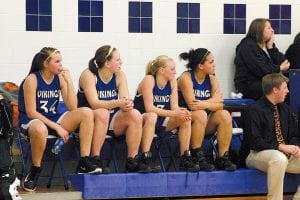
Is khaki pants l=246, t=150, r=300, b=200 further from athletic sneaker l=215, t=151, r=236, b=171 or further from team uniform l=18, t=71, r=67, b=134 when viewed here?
team uniform l=18, t=71, r=67, b=134

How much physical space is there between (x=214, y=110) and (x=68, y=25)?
5.76 feet

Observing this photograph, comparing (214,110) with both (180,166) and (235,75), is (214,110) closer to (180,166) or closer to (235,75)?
(180,166)

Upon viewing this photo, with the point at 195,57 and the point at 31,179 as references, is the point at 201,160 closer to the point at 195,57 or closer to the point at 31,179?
the point at 195,57

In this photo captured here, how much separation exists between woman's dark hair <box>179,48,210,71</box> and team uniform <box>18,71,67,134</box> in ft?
4.13

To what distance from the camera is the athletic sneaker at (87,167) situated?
7207 mm

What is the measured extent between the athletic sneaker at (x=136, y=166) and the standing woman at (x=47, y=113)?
1.09 feet

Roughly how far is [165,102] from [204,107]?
354mm

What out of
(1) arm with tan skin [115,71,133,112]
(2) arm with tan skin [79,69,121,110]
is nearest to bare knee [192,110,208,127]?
(1) arm with tan skin [115,71,133,112]

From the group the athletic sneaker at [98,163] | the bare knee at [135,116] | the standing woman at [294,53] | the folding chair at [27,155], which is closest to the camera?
the athletic sneaker at [98,163]

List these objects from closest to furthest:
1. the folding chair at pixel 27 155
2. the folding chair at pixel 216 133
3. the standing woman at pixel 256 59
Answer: the folding chair at pixel 27 155 < the folding chair at pixel 216 133 < the standing woman at pixel 256 59

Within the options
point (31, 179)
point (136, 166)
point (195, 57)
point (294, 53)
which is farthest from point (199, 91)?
point (31, 179)

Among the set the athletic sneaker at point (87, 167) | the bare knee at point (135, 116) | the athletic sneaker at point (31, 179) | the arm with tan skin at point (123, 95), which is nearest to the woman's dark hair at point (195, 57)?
the arm with tan skin at point (123, 95)

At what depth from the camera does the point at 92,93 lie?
746cm

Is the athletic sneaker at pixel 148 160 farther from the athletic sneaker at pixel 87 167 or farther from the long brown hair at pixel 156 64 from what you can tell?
the long brown hair at pixel 156 64
